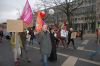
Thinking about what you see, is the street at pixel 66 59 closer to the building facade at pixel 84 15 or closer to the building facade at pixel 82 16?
the building facade at pixel 82 16

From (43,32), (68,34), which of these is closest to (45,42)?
(43,32)

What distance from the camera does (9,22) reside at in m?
11.8

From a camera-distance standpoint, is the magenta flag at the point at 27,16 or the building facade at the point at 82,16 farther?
the building facade at the point at 82,16

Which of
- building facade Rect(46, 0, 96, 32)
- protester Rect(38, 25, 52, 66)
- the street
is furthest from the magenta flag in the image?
building facade Rect(46, 0, 96, 32)

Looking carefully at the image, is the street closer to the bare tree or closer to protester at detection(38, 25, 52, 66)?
protester at detection(38, 25, 52, 66)

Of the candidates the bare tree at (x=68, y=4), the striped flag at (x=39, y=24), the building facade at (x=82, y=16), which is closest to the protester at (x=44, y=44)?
the striped flag at (x=39, y=24)

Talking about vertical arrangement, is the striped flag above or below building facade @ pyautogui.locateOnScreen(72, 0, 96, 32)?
below

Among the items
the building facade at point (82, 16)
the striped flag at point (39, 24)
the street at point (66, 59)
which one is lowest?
the street at point (66, 59)

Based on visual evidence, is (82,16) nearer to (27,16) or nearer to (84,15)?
(84,15)

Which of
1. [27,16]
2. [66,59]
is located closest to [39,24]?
[27,16]

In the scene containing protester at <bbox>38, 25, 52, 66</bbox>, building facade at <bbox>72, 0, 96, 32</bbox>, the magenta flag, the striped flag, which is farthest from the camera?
building facade at <bbox>72, 0, 96, 32</bbox>

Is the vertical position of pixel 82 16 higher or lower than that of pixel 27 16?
higher

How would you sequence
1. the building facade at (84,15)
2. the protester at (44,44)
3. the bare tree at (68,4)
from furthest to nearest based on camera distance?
the building facade at (84,15) < the bare tree at (68,4) < the protester at (44,44)

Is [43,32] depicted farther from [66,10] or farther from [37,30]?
[66,10]
